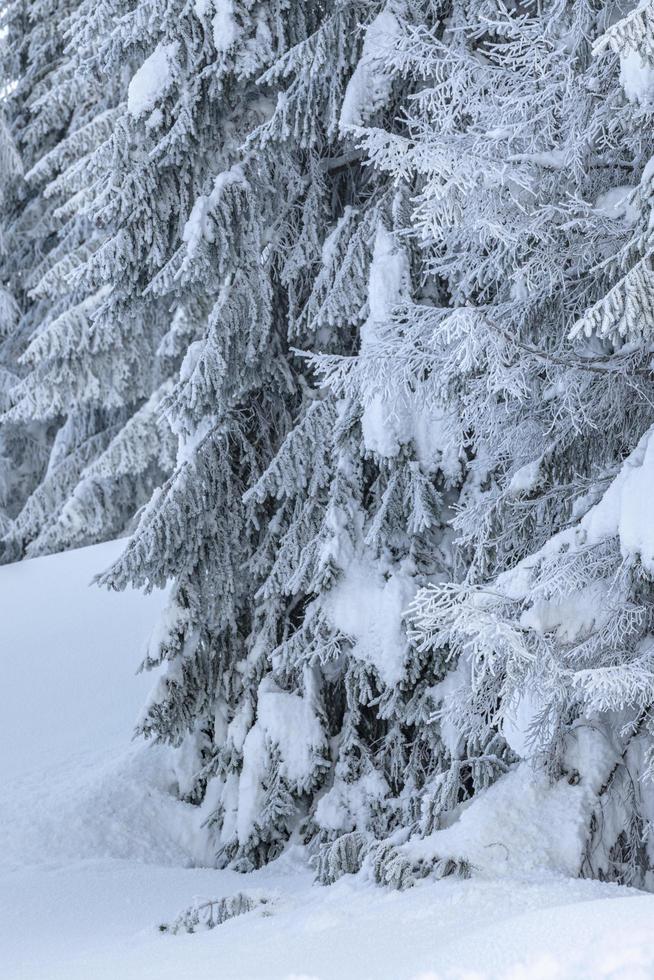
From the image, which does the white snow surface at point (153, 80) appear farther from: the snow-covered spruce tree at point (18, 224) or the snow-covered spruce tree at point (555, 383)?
the snow-covered spruce tree at point (18, 224)

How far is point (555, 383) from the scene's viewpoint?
431 centimetres

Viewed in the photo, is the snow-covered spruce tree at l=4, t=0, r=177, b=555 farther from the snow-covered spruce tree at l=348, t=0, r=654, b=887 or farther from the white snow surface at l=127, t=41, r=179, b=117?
the snow-covered spruce tree at l=348, t=0, r=654, b=887

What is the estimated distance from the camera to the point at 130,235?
6031mm

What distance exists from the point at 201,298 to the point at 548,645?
3628 millimetres

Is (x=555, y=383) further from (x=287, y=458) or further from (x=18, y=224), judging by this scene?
(x=18, y=224)

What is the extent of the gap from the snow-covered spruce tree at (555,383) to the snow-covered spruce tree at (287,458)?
569 millimetres

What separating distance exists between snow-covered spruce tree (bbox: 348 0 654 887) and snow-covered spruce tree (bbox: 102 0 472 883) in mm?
569

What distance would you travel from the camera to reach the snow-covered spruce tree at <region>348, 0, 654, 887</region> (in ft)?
11.1

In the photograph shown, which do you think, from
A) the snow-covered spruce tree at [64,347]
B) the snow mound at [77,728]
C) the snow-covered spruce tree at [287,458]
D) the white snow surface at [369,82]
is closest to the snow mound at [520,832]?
the snow-covered spruce tree at [287,458]

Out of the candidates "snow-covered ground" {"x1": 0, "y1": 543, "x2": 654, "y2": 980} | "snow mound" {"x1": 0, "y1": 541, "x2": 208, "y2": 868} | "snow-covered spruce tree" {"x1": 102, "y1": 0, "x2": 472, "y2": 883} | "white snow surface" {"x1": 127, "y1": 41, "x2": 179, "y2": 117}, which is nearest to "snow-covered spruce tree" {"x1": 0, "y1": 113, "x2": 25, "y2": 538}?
"snow mound" {"x1": 0, "y1": 541, "x2": 208, "y2": 868}

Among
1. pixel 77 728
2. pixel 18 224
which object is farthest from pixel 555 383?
pixel 18 224

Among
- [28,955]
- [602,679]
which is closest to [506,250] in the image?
[602,679]

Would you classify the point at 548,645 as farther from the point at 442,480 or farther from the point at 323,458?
the point at 323,458

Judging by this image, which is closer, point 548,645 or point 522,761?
point 548,645
